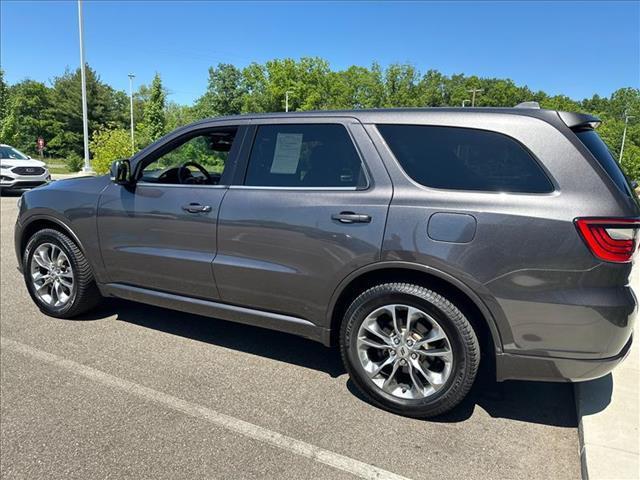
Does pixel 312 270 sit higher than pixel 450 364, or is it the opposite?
pixel 312 270

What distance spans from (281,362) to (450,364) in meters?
1.38

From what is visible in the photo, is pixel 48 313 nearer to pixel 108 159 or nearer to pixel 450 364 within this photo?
pixel 450 364

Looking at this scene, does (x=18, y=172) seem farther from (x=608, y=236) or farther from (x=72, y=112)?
(x=72, y=112)

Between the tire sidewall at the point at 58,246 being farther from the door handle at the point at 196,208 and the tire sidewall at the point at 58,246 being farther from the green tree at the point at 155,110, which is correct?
the green tree at the point at 155,110

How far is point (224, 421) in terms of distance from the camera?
2.86 metres

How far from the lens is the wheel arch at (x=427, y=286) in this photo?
2674mm

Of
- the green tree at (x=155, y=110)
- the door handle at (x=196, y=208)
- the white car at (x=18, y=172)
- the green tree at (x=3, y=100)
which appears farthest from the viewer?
the green tree at (x=155, y=110)

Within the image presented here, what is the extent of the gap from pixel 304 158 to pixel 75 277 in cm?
238

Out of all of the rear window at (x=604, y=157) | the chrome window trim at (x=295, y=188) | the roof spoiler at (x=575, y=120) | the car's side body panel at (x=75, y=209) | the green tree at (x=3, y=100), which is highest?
the green tree at (x=3, y=100)

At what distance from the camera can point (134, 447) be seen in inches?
102

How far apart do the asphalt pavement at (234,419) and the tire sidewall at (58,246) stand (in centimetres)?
36

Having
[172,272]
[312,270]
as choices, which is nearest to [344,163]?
[312,270]

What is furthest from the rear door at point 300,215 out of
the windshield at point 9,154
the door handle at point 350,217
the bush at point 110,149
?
the bush at point 110,149

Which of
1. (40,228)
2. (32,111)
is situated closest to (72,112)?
(32,111)
